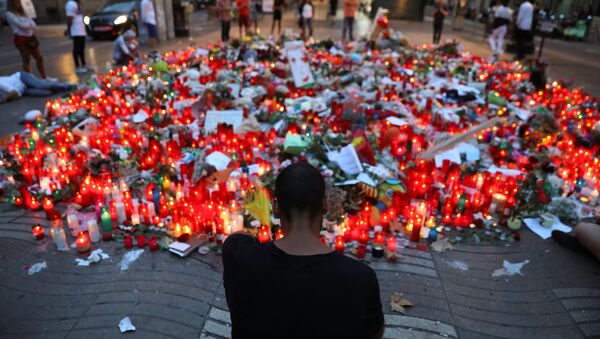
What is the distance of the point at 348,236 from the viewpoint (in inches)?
153

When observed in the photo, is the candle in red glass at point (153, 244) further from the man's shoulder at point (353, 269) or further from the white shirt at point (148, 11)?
the white shirt at point (148, 11)

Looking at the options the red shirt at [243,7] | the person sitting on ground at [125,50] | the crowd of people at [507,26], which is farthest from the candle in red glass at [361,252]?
the red shirt at [243,7]

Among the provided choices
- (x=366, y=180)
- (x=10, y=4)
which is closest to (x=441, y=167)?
(x=366, y=180)

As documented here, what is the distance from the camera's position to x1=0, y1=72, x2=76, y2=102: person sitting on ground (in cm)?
805

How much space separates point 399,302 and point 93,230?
274 centimetres

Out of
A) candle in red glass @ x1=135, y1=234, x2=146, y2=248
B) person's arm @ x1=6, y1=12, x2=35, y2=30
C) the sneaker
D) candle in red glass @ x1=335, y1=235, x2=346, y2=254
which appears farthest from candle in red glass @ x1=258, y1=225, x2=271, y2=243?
person's arm @ x1=6, y1=12, x2=35, y2=30

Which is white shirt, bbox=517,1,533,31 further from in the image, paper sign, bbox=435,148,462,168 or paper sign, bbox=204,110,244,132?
paper sign, bbox=204,110,244,132

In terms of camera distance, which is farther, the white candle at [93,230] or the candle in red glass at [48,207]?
the candle in red glass at [48,207]

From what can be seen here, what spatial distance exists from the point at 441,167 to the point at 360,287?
3892 mm

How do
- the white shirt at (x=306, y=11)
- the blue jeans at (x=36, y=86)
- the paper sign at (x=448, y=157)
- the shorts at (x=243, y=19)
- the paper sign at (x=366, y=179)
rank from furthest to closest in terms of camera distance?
the white shirt at (x=306, y=11)
the shorts at (x=243, y=19)
the blue jeans at (x=36, y=86)
the paper sign at (x=448, y=157)
the paper sign at (x=366, y=179)

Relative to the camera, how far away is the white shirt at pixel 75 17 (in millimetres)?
9672

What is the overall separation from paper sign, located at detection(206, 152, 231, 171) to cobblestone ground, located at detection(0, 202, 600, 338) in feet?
4.69

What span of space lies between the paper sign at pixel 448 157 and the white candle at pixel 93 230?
12.8 ft

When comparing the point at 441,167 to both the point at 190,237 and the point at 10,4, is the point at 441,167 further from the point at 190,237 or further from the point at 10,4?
the point at 10,4
